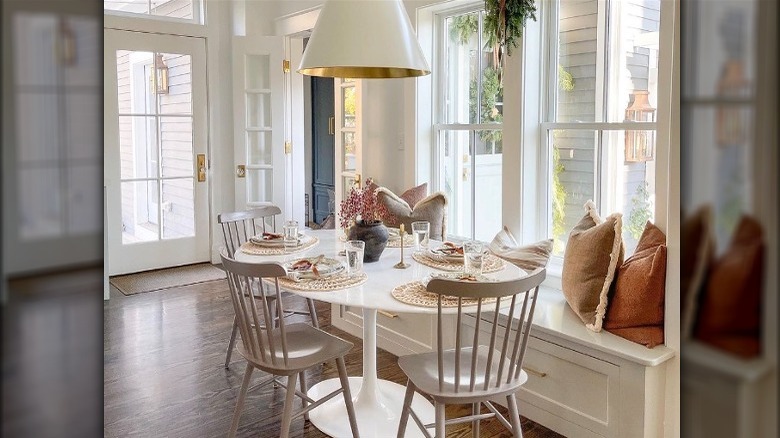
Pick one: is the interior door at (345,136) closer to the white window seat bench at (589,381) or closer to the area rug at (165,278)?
the area rug at (165,278)

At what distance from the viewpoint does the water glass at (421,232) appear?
2742mm

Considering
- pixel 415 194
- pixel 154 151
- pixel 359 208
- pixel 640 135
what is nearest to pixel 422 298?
pixel 359 208

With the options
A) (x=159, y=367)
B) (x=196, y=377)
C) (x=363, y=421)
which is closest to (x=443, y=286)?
(x=363, y=421)

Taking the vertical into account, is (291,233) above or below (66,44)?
below

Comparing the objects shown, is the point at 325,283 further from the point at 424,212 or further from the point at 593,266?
the point at 424,212

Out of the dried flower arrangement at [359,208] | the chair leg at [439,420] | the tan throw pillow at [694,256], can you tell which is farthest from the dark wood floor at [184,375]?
the tan throw pillow at [694,256]

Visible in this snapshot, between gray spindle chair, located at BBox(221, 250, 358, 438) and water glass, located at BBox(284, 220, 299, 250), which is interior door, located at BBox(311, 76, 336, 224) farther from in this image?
gray spindle chair, located at BBox(221, 250, 358, 438)

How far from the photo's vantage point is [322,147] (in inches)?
297

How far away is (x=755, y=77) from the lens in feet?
0.74

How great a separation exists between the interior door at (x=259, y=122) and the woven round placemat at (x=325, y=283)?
11.4 ft

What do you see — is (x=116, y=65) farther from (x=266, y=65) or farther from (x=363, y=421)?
(x=363, y=421)

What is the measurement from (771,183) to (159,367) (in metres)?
3.48

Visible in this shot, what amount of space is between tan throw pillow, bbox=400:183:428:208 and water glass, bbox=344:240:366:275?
4.90 ft

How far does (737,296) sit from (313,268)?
7.21ft
